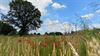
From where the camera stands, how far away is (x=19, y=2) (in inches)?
3556

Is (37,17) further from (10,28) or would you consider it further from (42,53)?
(42,53)

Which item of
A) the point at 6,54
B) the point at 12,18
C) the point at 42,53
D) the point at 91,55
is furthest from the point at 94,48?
the point at 12,18

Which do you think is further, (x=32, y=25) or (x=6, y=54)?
(x=32, y=25)

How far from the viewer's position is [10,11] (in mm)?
90000

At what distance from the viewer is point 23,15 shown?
87.2 metres

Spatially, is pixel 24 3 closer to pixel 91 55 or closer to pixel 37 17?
pixel 37 17

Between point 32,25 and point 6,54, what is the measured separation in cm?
8386

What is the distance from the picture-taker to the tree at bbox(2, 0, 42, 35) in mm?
84250

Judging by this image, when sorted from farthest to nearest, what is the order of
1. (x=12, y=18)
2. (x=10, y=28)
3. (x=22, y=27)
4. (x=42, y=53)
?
(x=12, y=18), (x=22, y=27), (x=10, y=28), (x=42, y=53)

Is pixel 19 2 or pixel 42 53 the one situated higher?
pixel 19 2

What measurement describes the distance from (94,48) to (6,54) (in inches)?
55.2

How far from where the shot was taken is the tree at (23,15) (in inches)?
3317

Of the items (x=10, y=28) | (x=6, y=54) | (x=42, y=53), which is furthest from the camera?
(x=10, y=28)

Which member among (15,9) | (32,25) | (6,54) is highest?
(15,9)
